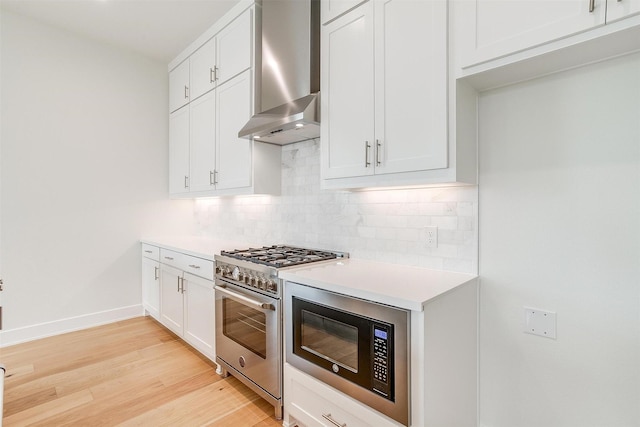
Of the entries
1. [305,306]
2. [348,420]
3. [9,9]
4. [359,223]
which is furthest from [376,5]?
[9,9]

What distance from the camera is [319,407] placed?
1.59 metres

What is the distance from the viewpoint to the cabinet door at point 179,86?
3406 millimetres

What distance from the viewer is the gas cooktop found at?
6.41ft

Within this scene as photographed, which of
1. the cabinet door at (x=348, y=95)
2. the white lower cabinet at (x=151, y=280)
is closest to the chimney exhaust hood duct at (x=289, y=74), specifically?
the cabinet door at (x=348, y=95)

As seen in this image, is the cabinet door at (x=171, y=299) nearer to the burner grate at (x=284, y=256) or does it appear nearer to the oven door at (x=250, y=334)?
the oven door at (x=250, y=334)

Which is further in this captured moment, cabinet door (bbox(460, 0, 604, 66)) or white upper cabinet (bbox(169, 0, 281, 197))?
white upper cabinet (bbox(169, 0, 281, 197))

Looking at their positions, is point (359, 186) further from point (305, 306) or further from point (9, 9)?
point (9, 9)

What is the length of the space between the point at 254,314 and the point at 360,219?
943 millimetres

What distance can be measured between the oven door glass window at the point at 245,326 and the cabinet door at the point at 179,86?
237 cm

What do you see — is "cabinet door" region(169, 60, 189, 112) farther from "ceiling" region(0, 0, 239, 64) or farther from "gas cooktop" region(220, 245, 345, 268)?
"gas cooktop" region(220, 245, 345, 268)

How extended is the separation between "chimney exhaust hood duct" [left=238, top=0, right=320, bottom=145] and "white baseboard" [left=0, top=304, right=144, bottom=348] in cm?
258

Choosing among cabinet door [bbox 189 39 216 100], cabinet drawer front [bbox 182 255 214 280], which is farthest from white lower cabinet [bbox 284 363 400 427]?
cabinet door [bbox 189 39 216 100]

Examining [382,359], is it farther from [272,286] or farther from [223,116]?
[223,116]

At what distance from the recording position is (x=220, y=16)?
281cm
